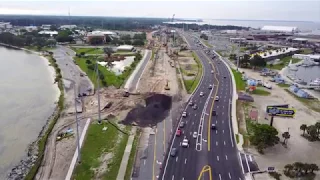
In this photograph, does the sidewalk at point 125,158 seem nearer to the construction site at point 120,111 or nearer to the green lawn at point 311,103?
the construction site at point 120,111

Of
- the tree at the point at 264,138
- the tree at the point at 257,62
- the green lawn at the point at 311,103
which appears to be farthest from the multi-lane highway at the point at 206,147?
the tree at the point at 257,62

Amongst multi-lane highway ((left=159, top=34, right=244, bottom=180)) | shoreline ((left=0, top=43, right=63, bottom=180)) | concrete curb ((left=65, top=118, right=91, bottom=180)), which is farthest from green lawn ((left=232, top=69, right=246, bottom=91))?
shoreline ((left=0, top=43, right=63, bottom=180))

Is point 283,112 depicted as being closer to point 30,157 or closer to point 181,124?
point 181,124

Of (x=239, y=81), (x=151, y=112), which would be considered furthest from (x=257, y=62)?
(x=151, y=112)

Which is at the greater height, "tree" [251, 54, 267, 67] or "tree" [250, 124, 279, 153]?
"tree" [251, 54, 267, 67]

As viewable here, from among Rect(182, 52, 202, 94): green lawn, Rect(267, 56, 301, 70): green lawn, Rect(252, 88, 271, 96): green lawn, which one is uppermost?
Rect(267, 56, 301, 70): green lawn

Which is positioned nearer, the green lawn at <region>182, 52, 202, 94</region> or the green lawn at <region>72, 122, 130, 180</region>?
the green lawn at <region>72, 122, 130, 180</region>

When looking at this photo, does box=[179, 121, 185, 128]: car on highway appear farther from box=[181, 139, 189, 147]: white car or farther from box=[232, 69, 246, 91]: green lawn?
box=[232, 69, 246, 91]: green lawn
